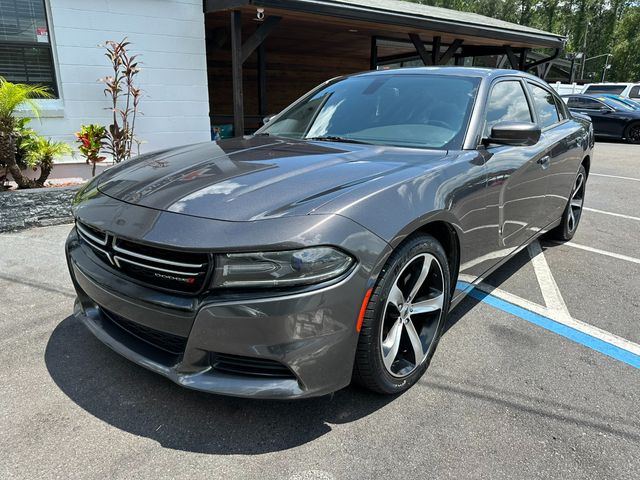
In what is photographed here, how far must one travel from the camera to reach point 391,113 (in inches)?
126

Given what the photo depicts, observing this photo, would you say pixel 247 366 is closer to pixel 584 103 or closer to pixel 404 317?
pixel 404 317

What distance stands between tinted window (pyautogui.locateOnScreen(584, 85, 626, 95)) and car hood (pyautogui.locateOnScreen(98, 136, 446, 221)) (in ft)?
75.0

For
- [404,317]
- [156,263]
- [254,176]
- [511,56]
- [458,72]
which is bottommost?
[404,317]

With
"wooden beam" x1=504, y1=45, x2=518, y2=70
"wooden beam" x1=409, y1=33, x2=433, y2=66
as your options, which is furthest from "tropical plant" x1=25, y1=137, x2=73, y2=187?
"wooden beam" x1=504, y1=45, x2=518, y2=70

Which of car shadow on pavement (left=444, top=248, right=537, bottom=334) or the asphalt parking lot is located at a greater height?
the asphalt parking lot

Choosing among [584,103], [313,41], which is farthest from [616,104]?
[313,41]

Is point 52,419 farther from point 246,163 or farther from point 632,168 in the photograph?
point 632,168

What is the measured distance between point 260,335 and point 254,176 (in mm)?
837

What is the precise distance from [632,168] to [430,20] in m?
5.81

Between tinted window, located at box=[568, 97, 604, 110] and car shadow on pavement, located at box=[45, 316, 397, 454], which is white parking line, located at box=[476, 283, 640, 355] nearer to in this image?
car shadow on pavement, located at box=[45, 316, 397, 454]

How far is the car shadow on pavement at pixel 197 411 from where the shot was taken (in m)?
2.13

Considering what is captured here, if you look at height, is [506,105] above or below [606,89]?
above

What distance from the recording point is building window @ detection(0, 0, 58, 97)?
621 centimetres

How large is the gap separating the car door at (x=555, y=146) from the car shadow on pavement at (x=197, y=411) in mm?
2580
